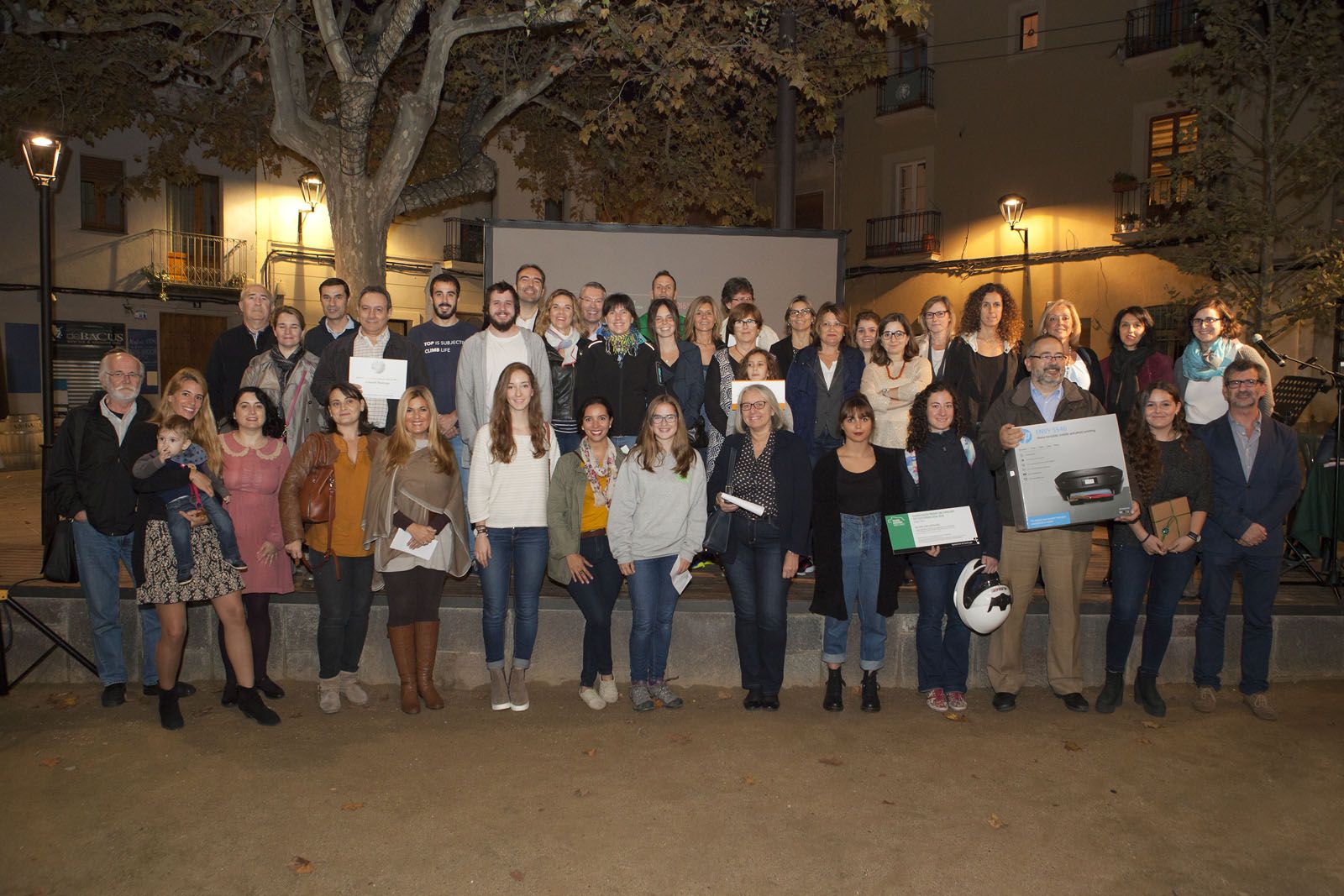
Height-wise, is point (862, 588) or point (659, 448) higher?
point (659, 448)

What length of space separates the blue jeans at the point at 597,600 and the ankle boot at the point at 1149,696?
3224 mm

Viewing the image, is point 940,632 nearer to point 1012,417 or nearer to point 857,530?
point 857,530

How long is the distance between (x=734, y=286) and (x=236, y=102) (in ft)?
35.2

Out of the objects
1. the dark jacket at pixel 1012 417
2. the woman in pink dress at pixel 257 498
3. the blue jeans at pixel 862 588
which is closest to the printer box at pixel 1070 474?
the dark jacket at pixel 1012 417

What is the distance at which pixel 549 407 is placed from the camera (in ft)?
19.8

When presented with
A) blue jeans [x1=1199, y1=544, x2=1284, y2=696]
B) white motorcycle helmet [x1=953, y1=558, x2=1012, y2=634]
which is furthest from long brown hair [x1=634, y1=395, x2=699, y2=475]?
blue jeans [x1=1199, y1=544, x2=1284, y2=696]

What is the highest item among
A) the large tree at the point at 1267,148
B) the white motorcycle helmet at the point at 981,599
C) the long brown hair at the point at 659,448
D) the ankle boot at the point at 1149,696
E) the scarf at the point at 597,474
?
the large tree at the point at 1267,148

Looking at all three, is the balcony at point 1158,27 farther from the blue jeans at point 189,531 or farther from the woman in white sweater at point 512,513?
the blue jeans at point 189,531

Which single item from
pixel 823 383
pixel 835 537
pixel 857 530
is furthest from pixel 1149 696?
pixel 823 383

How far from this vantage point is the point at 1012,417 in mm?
5406

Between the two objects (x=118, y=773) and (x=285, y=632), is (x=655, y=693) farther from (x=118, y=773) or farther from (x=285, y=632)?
(x=118, y=773)

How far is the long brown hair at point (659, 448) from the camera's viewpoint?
5.27m

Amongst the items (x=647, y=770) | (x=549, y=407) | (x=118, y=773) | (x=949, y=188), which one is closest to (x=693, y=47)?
(x=549, y=407)

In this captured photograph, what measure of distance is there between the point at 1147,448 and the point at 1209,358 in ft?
4.15
